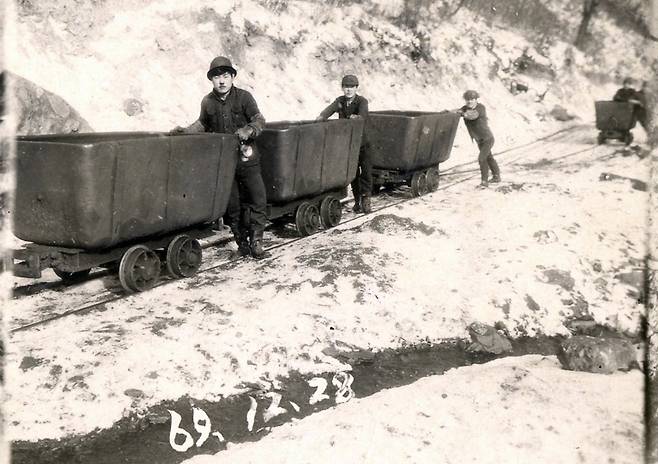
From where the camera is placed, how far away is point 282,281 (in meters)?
6.71

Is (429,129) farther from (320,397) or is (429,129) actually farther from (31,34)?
(31,34)

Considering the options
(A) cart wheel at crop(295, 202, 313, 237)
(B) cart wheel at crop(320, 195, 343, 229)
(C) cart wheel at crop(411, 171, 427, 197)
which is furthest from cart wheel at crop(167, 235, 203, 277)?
(C) cart wheel at crop(411, 171, 427, 197)

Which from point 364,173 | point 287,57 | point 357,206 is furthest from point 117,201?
point 287,57

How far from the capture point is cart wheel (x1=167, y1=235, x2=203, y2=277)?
6680 mm

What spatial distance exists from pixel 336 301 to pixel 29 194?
3023mm

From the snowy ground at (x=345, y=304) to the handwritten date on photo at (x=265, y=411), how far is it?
0.15 metres

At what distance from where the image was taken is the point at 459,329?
6.51 metres

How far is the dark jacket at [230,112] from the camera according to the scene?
7.10 metres

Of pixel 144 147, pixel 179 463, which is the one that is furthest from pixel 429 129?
pixel 179 463

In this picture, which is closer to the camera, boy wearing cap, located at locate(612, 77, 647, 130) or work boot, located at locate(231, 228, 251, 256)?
work boot, located at locate(231, 228, 251, 256)

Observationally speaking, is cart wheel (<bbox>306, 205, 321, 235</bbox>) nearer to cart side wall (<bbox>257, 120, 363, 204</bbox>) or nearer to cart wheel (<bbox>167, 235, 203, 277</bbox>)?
cart side wall (<bbox>257, 120, 363, 204</bbox>)

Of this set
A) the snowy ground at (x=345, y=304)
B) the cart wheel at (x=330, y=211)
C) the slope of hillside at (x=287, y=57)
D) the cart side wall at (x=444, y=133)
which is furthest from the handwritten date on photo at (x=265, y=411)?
the slope of hillside at (x=287, y=57)

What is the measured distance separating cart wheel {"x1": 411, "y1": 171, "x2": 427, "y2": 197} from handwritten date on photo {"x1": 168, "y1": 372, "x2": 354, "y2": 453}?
20.1 ft

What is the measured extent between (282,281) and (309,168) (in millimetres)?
2036
